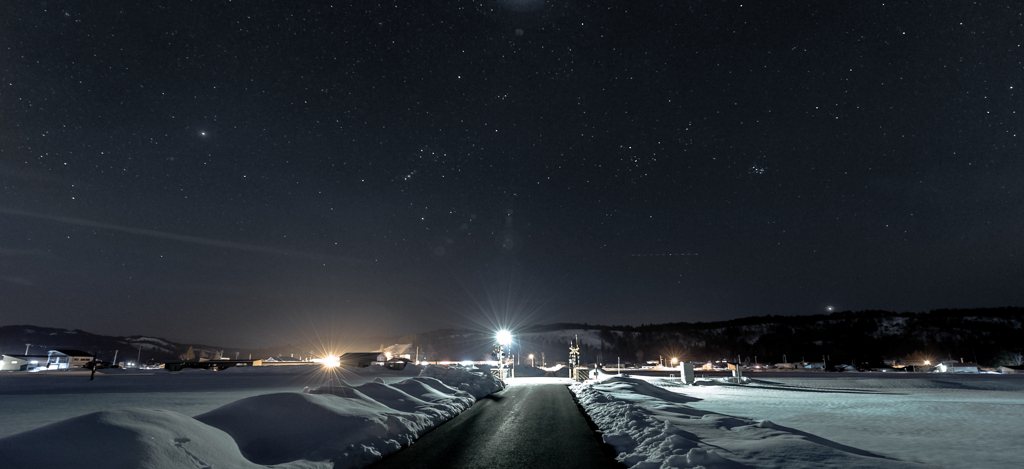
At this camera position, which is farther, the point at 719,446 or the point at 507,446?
the point at 507,446

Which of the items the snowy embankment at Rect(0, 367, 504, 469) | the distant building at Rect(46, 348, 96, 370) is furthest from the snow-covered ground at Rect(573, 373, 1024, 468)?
the distant building at Rect(46, 348, 96, 370)

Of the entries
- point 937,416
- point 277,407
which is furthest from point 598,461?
point 937,416

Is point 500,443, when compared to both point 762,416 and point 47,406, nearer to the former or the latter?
point 762,416

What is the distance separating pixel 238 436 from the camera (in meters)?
10.4

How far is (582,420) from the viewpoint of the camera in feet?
56.2

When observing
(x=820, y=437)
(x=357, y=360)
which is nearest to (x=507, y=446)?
(x=820, y=437)

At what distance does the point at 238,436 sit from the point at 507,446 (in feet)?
20.4

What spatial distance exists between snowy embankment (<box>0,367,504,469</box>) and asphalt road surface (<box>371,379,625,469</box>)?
0.73 metres

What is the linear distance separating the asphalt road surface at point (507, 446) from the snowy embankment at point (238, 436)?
0.73 meters

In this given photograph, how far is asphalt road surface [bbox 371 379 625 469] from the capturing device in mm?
9758

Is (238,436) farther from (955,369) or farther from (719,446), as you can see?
(955,369)

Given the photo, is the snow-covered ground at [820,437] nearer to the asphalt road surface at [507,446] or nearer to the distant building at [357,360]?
the asphalt road surface at [507,446]

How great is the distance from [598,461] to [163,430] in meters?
8.44

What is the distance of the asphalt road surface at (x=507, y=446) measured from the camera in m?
9.76
